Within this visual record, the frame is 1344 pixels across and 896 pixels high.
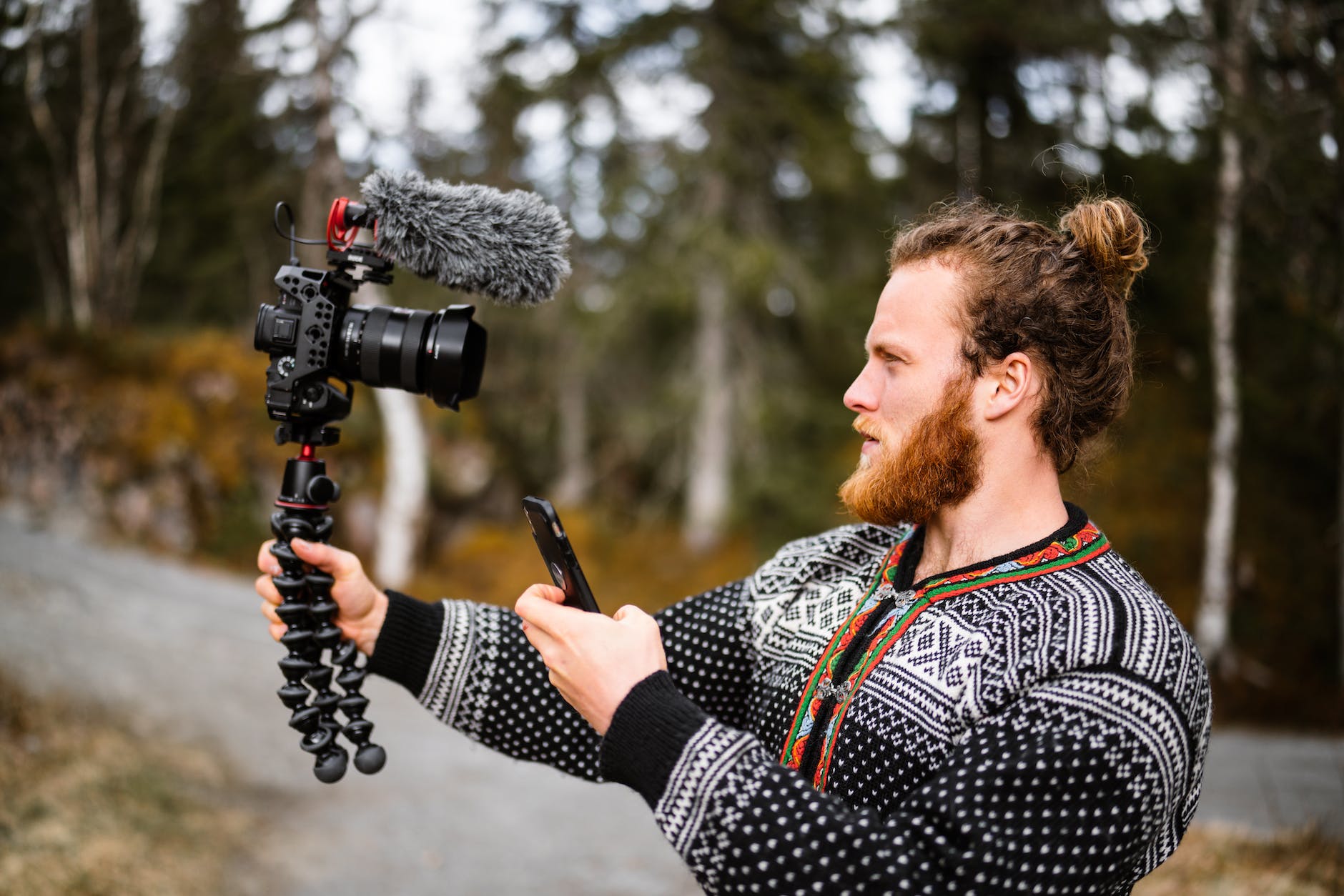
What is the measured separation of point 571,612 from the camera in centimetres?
149

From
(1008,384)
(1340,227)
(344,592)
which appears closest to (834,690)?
(1008,384)

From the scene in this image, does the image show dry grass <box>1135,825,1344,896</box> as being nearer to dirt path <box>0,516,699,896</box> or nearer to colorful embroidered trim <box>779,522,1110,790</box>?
dirt path <box>0,516,699,896</box>

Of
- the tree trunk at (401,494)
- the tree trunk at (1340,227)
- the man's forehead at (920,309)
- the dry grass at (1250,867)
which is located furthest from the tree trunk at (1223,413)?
the tree trunk at (401,494)

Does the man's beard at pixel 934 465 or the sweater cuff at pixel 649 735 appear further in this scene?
the man's beard at pixel 934 465

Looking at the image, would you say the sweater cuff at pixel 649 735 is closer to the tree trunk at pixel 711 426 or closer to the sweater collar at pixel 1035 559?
the sweater collar at pixel 1035 559

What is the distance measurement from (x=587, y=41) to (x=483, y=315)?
324 centimetres

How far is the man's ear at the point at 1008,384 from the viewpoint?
167 cm

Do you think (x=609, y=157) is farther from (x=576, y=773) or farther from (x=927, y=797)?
(x=927, y=797)

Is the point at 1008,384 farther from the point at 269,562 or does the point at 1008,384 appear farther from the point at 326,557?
the point at 269,562

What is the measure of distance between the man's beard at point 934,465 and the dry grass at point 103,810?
12.1 feet

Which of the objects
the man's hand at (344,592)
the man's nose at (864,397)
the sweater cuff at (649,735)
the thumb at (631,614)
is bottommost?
the man's hand at (344,592)

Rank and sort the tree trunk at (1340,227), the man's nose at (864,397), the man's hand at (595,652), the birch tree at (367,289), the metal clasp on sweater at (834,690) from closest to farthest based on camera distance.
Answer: the man's hand at (595,652), the metal clasp on sweater at (834,690), the man's nose at (864,397), the tree trunk at (1340,227), the birch tree at (367,289)

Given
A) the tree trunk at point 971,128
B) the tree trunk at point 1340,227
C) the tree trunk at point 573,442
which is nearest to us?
the tree trunk at point 1340,227

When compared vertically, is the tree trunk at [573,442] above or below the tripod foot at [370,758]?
below
